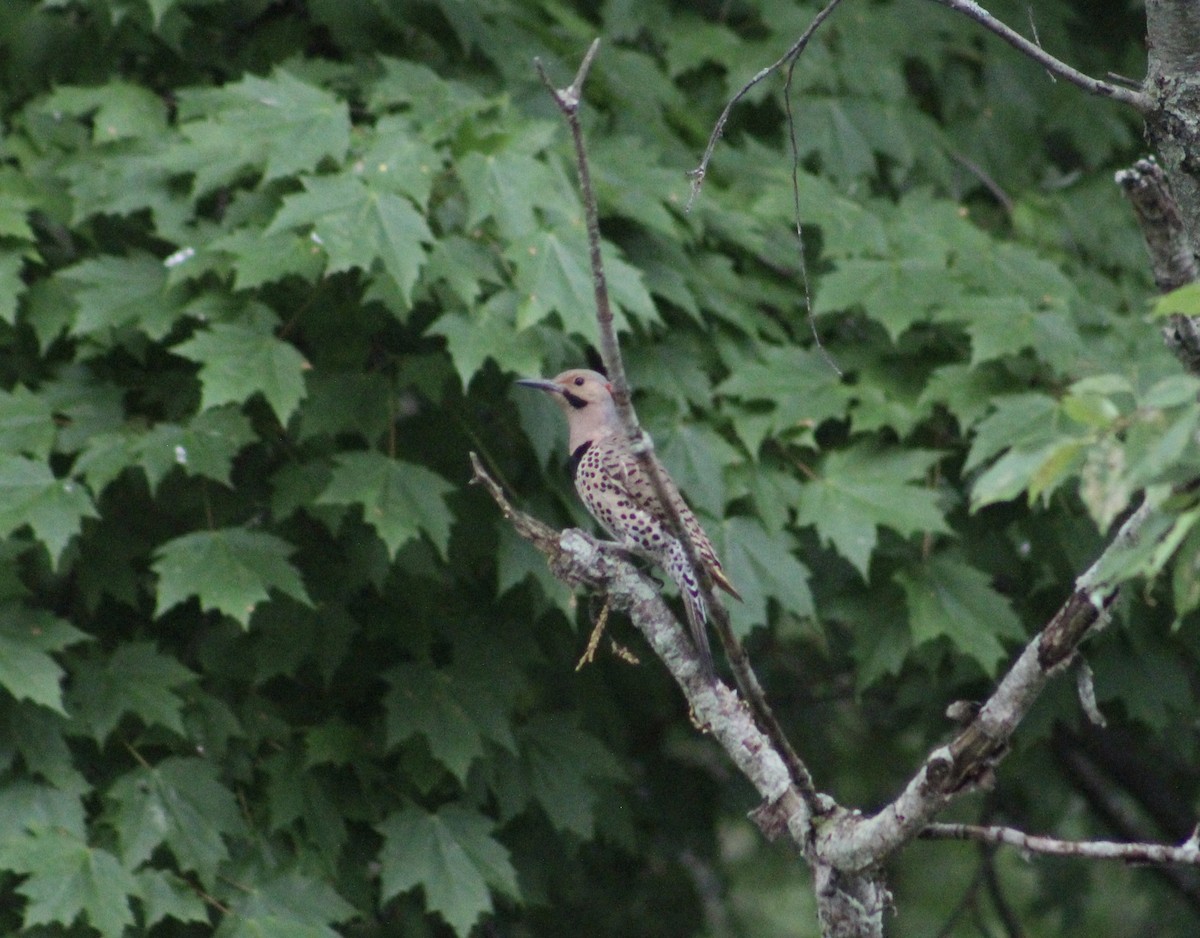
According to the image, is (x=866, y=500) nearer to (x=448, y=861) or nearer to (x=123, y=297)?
(x=448, y=861)

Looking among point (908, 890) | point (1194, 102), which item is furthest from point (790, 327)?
point (908, 890)

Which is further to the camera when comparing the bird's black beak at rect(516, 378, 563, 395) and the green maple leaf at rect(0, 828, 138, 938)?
the bird's black beak at rect(516, 378, 563, 395)

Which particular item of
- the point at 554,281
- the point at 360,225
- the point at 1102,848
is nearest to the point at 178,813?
the point at 360,225

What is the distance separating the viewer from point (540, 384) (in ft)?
15.0

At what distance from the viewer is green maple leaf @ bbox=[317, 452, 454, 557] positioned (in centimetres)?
437

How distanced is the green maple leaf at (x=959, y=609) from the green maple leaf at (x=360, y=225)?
1.94 meters

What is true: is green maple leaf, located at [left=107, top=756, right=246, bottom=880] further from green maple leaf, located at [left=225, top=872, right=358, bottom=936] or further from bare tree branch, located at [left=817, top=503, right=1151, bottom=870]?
bare tree branch, located at [left=817, top=503, right=1151, bottom=870]

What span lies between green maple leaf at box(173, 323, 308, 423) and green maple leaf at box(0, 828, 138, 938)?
4.37 feet

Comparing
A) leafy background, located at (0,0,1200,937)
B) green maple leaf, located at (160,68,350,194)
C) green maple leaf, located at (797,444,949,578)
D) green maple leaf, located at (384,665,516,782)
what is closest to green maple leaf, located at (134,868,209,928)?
leafy background, located at (0,0,1200,937)

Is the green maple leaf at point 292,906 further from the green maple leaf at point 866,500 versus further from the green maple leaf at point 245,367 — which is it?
the green maple leaf at point 866,500

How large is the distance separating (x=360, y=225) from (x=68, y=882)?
2.07 meters

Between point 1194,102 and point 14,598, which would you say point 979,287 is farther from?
point 14,598

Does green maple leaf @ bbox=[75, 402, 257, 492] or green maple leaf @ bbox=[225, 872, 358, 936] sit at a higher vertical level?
green maple leaf @ bbox=[75, 402, 257, 492]

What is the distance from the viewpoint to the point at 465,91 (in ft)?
16.7
